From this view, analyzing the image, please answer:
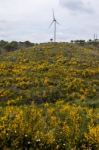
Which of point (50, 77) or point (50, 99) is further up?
point (50, 77)

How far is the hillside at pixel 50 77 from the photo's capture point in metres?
28.7

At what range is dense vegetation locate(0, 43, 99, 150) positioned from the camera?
1162 cm

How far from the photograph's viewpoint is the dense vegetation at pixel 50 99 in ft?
38.1

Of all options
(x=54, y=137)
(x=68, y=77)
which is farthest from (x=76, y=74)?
(x=54, y=137)

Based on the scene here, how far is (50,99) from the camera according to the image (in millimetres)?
27953

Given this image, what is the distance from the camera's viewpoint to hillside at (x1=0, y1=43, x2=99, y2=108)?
94.0 ft

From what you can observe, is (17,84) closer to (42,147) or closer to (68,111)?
(68,111)

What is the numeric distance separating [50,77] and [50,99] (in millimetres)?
7616

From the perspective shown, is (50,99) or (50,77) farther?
(50,77)

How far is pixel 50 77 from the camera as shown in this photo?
35.4m

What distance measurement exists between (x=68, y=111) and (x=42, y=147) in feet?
10.4

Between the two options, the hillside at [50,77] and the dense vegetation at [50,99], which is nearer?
the dense vegetation at [50,99]

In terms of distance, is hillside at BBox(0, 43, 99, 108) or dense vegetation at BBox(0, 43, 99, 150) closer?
dense vegetation at BBox(0, 43, 99, 150)

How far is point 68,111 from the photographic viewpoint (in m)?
14.5
